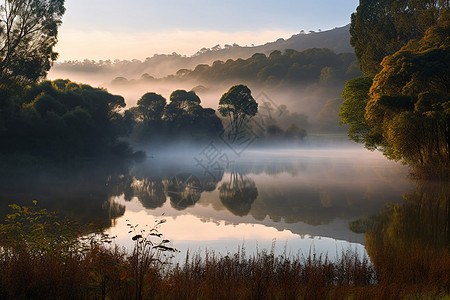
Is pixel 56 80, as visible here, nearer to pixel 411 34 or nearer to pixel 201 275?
pixel 411 34

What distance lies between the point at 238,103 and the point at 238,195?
71500 millimetres

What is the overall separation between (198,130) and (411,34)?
62.0 metres

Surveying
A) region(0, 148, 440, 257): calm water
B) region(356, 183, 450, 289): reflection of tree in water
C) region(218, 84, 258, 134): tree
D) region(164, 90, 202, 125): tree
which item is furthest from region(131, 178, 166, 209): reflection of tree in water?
region(218, 84, 258, 134): tree

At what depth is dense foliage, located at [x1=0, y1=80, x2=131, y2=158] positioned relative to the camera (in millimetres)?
46656

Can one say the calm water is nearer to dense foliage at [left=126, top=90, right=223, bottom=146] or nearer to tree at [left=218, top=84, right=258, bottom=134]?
dense foliage at [left=126, top=90, right=223, bottom=146]

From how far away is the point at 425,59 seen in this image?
26.0 meters

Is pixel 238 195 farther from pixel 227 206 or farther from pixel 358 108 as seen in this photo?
Answer: pixel 358 108

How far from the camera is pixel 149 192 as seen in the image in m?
25.2

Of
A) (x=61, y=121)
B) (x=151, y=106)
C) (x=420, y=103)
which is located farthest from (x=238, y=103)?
(x=420, y=103)

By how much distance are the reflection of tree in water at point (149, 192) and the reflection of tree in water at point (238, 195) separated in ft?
12.1

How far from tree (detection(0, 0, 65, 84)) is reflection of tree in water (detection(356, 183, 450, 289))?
32761mm

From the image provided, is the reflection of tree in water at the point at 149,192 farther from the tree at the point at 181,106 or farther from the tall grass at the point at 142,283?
the tree at the point at 181,106

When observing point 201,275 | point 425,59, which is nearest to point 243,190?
point 425,59

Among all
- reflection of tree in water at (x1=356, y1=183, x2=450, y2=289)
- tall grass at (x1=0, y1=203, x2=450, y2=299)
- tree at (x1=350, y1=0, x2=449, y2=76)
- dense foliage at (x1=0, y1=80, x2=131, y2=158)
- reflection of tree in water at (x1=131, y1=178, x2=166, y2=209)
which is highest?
tree at (x1=350, y1=0, x2=449, y2=76)
